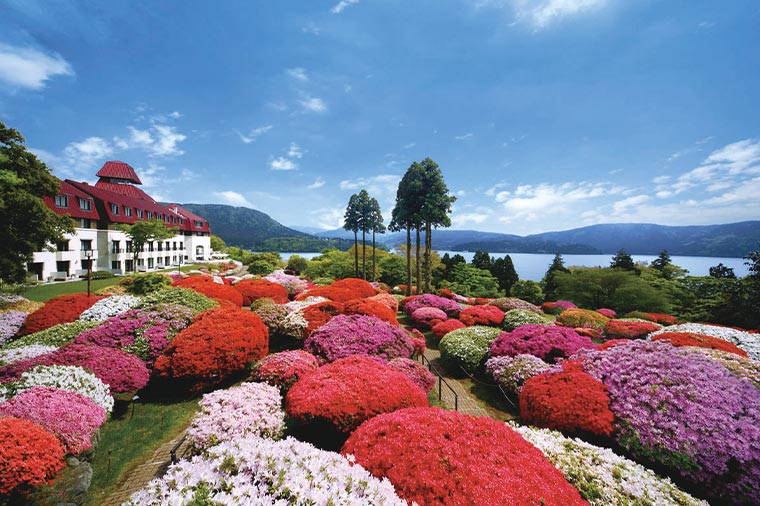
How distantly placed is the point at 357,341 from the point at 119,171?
6239 cm

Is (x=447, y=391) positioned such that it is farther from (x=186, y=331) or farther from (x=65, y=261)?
(x=65, y=261)

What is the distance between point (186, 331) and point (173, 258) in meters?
51.7

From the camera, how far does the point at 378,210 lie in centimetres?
3597

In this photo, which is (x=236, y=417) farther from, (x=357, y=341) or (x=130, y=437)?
(x=357, y=341)

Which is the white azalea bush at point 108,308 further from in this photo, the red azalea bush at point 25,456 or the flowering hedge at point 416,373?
the flowering hedge at point 416,373

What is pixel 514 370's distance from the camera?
8.43 metres

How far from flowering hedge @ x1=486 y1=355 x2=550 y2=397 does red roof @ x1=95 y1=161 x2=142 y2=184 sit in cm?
6462

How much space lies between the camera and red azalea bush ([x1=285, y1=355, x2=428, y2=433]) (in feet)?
16.8

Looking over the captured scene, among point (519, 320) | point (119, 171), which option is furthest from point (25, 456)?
point (119, 171)

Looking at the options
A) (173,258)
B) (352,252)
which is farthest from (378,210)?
(173,258)

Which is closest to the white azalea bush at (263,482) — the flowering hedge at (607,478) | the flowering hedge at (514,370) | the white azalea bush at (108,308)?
the flowering hedge at (607,478)

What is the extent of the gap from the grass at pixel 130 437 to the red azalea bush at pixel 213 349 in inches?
31.7

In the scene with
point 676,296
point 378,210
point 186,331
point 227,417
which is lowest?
point 676,296

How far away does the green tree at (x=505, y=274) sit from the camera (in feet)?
145
